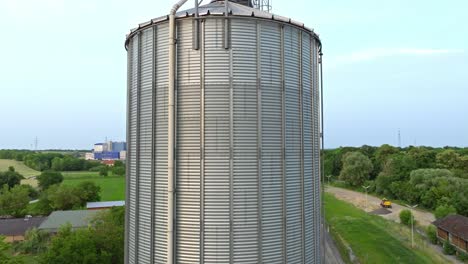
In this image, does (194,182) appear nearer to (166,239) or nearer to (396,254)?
(166,239)

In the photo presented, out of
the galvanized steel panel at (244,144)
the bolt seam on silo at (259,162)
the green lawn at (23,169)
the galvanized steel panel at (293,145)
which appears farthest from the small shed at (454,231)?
the green lawn at (23,169)

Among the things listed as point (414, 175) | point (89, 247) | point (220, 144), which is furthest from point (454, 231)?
point (220, 144)

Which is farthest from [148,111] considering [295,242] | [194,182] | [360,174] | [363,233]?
[360,174]

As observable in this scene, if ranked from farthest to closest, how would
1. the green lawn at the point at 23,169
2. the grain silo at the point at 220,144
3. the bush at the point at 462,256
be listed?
the green lawn at the point at 23,169 → the bush at the point at 462,256 → the grain silo at the point at 220,144

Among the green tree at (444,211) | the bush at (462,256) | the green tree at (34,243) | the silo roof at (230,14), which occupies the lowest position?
the bush at (462,256)

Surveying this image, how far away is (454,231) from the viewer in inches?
1442

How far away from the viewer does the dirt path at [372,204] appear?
168 feet

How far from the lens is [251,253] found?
36.3 ft

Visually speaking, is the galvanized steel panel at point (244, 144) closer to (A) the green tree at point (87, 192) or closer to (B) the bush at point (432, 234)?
(B) the bush at point (432, 234)

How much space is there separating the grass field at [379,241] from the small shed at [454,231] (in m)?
2.39

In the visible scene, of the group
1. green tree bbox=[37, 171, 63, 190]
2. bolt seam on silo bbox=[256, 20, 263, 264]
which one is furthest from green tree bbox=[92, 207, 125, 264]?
green tree bbox=[37, 171, 63, 190]

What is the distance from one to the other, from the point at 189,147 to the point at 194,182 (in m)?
1.18

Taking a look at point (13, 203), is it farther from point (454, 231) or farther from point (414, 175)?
point (414, 175)

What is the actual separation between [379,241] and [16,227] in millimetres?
44110
